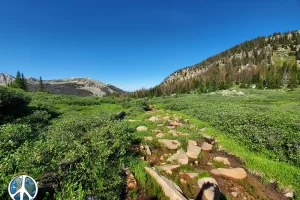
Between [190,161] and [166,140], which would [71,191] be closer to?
[190,161]

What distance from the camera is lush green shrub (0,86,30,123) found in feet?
51.2

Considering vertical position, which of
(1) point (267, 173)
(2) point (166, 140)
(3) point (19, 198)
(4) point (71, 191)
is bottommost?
(1) point (267, 173)

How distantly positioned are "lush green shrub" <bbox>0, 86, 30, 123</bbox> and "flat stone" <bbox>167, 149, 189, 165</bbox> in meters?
15.9

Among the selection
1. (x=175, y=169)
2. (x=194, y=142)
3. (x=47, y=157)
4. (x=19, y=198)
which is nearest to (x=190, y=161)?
(x=175, y=169)

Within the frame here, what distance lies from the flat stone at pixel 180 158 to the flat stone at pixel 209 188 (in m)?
1.50

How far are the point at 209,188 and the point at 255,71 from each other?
350 feet

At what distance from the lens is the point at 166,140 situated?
10.3 metres

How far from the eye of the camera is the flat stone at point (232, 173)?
6.80m

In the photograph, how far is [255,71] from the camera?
9294 centimetres

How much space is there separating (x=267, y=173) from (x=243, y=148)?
2568mm

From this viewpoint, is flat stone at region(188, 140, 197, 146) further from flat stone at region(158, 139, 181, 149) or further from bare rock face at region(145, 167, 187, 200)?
bare rock face at region(145, 167, 187, 200)

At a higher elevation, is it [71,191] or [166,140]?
[71,191]

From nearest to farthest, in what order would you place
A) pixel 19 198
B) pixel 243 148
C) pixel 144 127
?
pixel 19 198 → pixel 243 148 → pixel 144 127

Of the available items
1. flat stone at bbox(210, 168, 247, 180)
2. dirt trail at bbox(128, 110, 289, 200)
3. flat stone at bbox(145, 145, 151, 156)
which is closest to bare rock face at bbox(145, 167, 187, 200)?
dirt trail at bbox(128, 110, 289, 200)
